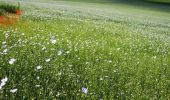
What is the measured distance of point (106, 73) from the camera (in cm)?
948

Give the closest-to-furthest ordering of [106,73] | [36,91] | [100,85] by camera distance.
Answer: [36,91]
[100,85]
[106,73]

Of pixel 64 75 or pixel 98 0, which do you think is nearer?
pixel 64 75

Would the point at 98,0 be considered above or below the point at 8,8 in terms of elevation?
below

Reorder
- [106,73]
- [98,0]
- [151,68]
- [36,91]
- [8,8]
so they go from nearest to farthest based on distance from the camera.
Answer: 1. [36,91]
2. [106,73]
3. [151,68]
4. [8,8]
5. [98,0]

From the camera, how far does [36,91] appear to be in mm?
7473

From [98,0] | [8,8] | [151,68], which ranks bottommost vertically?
[98,0]

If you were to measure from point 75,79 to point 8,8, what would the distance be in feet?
77.6

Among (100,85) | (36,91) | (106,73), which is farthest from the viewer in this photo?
(106,73)

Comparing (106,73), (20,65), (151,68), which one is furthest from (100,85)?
(151,68)

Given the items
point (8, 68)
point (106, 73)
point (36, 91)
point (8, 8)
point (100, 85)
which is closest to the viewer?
point (36, 91)

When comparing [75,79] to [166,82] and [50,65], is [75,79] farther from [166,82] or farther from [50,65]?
[166,82]

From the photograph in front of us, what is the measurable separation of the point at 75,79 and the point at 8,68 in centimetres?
160

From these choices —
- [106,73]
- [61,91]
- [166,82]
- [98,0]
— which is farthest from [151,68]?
[98,0]

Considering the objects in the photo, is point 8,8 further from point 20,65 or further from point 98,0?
point 98,0
